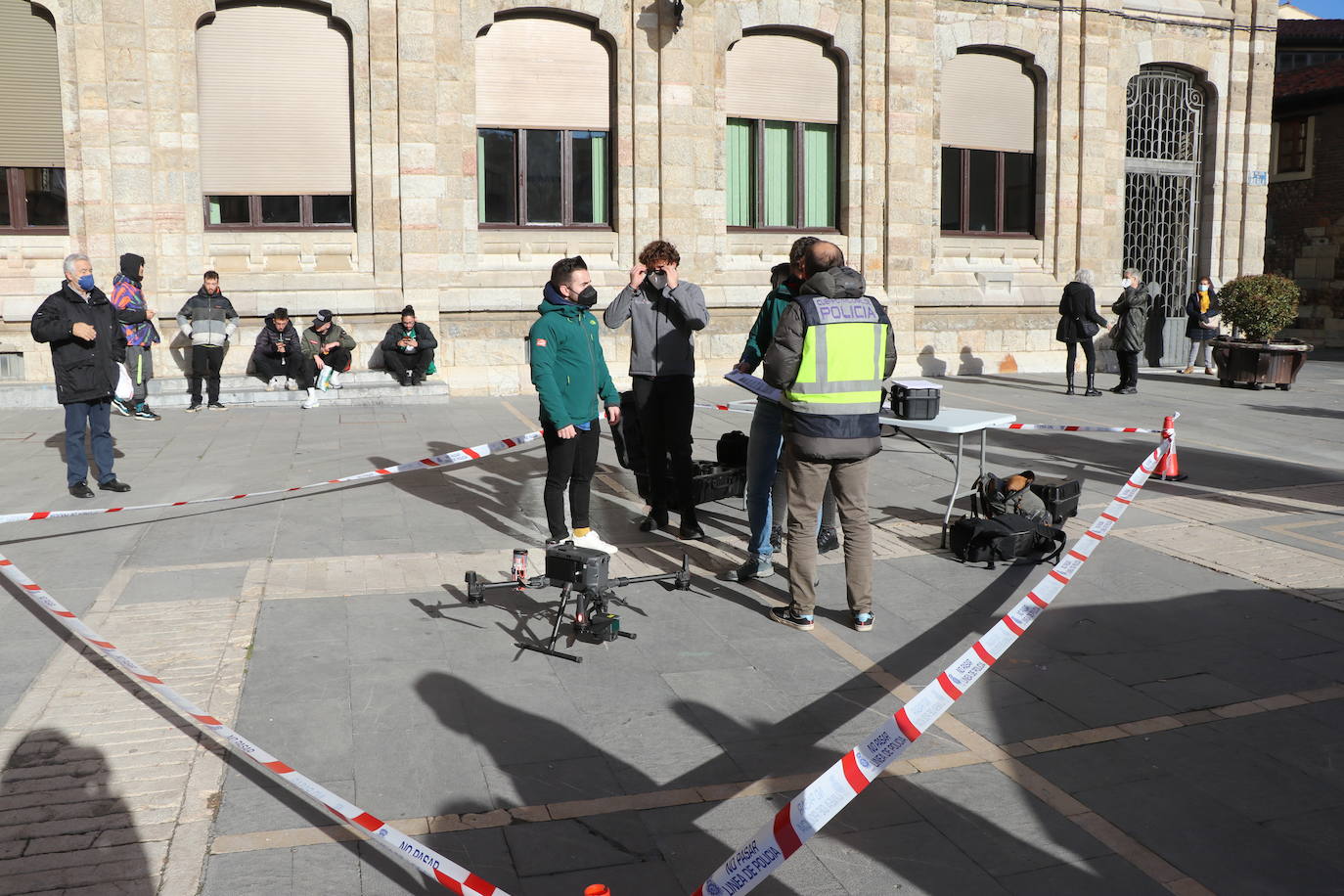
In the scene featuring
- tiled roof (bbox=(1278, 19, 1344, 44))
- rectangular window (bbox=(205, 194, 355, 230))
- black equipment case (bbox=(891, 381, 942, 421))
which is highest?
tiled roof (bbox=(1278, 19, 1344, 44))

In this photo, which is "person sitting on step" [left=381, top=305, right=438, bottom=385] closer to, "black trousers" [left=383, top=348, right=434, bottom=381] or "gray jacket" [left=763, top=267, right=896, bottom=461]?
"black trousers" [left=383, top=348, right=434, bottom=381]

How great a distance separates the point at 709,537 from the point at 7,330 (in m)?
11.3

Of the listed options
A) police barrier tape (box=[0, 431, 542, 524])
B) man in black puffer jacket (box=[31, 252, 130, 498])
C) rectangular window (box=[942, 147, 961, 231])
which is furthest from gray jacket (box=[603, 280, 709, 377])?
rectangular window (box=[942, 147, 961, 231])

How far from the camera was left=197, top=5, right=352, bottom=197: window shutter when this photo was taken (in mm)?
15719

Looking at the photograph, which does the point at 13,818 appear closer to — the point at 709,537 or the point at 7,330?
the point at 709,537

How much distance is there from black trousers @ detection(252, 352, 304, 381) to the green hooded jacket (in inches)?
354

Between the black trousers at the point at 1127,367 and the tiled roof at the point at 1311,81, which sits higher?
the tiled roof at the point at 1311,81

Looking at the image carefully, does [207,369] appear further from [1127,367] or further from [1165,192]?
[1165,192]

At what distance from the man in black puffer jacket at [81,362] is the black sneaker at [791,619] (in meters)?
5.79

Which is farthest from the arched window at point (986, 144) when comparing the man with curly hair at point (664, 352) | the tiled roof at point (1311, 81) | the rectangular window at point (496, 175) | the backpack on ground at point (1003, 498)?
the man with curly hair at point (664, 352)

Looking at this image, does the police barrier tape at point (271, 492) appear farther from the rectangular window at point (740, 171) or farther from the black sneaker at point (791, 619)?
the rectangular window at point (740, 171)

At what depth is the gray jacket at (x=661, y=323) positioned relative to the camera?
791 centimetres

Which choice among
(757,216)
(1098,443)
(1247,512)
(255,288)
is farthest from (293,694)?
(757,216)

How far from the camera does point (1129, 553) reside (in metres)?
7.62
